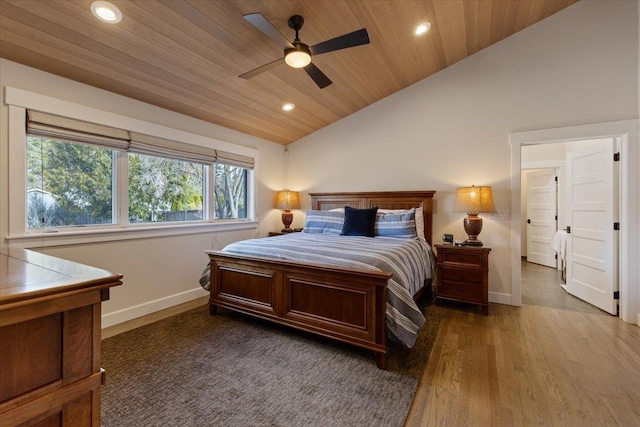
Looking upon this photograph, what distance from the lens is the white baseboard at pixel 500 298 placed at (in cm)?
364

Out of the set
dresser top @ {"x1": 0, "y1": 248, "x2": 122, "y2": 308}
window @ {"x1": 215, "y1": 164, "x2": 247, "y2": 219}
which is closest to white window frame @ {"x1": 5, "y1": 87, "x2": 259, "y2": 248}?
window @ {"x1": 215, "y1": 164, "x2": 247, "y2": 219}

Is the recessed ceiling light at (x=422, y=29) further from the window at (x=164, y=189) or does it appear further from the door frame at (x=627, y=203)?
the window at (x=164, y=189)

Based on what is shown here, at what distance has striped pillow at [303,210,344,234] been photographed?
406 cm

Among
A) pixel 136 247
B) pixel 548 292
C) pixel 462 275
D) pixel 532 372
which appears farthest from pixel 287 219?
pixel 548 292

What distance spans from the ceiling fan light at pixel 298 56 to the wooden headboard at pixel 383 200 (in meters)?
2.43

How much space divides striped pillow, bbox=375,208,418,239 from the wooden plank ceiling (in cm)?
181

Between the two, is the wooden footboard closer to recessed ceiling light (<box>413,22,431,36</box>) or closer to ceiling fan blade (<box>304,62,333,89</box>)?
ceiling fan blade (<box>304,62,333,89</box>)

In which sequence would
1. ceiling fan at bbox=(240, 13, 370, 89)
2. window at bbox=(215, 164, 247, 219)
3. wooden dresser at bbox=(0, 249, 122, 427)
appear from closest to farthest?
1. wooden dresser at bbox=(0, 249, 122, 427)
2. ceiling fan at bbox=(240, 13, 370, 89)
3. window at bbox=(215, 164, 247, 219)

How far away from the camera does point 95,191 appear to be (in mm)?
2955

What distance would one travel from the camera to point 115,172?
10.1 feet

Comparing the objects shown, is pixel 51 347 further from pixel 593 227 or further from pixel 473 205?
pixel 593 227

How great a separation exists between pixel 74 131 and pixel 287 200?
2.92 meters

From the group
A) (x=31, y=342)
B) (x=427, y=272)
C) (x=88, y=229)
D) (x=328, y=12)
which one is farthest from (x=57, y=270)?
(x=427, y=272)

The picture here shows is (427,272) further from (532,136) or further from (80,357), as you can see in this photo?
(80,357)
